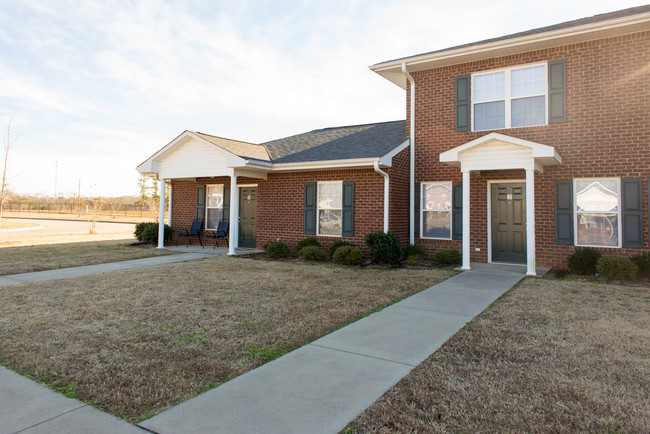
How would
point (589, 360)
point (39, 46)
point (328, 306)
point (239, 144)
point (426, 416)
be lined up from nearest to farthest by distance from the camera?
point (426, 416), point (589, 360), point (328, 306), point (239, 144), point (39, 46)

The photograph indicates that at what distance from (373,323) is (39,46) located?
16.4m

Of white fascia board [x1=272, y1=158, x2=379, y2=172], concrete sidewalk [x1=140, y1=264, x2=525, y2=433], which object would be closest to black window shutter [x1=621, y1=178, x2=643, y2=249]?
concrete sidewalk [x1=140, y1=264, x2=525, y2=433]

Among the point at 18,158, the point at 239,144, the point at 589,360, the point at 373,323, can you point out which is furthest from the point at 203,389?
the point at 18,158

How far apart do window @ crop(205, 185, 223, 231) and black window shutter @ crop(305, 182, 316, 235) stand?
3948 millimetres

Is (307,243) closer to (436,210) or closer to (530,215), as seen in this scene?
(436,210)

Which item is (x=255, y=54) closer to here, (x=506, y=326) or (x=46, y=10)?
(x=46, y=10)

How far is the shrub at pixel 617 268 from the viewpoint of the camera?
755cm

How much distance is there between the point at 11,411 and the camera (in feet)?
8.82

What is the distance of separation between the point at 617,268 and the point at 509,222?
8.50ft

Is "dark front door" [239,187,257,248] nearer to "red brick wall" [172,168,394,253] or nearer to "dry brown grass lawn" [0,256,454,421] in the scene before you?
"red brick wall" [172,168,394,253]

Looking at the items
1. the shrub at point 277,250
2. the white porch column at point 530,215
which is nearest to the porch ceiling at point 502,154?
the white porch column at point 530,215

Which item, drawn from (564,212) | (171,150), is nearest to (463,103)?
(564,212)

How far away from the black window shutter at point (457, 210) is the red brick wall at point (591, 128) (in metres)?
0.32

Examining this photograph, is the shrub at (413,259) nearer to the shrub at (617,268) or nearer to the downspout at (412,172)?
the downspout at (412,172)
